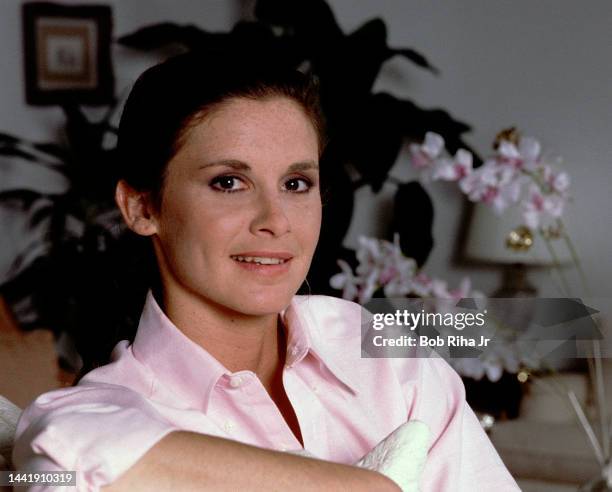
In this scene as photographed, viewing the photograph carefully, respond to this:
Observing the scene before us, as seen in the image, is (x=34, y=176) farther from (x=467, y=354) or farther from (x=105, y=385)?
(x=105, y=385)

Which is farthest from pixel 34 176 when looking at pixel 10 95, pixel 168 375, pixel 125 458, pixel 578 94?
pixel 125 458

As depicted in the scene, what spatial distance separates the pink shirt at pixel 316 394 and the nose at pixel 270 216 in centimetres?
14

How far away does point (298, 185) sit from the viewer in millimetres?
1056

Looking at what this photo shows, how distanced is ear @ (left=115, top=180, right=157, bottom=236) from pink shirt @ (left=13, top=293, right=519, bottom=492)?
0.10 metres

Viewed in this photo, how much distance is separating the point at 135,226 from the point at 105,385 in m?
0.29

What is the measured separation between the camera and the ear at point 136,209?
1.14 m

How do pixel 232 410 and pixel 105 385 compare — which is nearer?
pixel 105 385

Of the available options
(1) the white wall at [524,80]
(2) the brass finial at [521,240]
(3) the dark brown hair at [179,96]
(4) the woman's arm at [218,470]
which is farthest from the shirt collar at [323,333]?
(1) the white wall at [524,80]

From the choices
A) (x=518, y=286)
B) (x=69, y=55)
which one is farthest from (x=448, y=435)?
(x=69, y=55)

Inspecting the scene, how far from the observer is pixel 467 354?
2.51 meters

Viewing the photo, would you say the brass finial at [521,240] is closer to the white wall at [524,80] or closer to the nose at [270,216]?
the white wall at [524,80]

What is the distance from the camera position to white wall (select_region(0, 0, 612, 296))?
3824 millimetres

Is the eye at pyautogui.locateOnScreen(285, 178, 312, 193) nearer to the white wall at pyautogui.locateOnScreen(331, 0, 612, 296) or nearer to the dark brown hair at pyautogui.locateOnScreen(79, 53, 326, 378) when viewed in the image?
the dark brown hair at pyautogui.locateOnScreen(79, 53, 326, 378)

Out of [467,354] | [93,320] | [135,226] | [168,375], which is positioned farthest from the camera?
[467,354]
